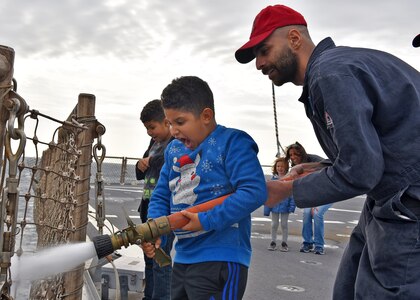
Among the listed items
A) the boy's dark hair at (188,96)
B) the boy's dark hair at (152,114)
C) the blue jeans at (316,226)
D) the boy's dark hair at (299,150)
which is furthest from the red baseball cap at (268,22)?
the blue jeans at (316,226)

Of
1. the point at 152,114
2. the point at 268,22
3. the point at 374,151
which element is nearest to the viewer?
the point at 374,151

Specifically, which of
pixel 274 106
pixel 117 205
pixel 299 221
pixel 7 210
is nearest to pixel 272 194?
pixel 7 210

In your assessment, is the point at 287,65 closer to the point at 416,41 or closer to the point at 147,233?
the point at 416,41

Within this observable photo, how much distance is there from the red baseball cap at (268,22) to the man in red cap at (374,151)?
23 cm

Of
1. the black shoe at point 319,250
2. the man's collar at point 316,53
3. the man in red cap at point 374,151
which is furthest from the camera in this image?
the black shoe at point 319,250

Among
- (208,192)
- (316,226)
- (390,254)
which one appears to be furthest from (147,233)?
(316,226)

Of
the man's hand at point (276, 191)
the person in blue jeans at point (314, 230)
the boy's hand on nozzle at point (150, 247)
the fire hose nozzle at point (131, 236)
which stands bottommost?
the person in blue jeans at point (314, 230)

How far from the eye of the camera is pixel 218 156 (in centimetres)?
270

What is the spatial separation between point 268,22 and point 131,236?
113 centimetres

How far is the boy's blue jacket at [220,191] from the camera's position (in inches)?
99.2

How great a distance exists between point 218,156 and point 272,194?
367 millimetres

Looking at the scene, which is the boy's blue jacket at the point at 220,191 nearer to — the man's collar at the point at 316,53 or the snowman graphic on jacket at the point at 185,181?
the snowman graphic on jacket at the point at 185,181

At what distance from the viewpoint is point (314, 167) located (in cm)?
267

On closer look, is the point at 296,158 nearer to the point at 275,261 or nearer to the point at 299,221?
the point at 275,261
